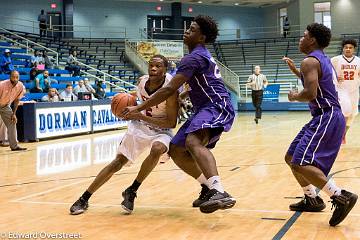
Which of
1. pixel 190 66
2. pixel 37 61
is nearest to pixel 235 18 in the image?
pixel 37 61

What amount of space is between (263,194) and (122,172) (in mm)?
2561

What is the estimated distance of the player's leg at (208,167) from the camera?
4129mm

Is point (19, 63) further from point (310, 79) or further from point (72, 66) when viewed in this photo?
point (310, 79)

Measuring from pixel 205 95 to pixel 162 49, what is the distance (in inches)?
895

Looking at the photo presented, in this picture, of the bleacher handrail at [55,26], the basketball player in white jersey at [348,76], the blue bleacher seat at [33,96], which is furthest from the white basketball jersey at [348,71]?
the bleacher handrail at [55,26]

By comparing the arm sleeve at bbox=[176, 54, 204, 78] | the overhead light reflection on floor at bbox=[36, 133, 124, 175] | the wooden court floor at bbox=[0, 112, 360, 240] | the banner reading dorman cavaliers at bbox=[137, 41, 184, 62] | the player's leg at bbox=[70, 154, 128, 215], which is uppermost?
the banner reading dorman cavaliers at bbox=[137, 41, 184, 62]

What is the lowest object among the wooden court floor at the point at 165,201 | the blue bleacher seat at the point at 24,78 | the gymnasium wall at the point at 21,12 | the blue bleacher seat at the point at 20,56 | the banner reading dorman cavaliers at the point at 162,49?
the wooden court floor at the point at 165,201

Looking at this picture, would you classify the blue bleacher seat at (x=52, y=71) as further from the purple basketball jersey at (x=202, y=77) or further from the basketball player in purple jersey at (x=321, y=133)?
the basketball player in purple jersey at (x=321, y=133)

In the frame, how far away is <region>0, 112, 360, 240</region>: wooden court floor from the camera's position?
4.14 meters

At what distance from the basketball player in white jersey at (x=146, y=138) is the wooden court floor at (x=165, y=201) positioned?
18 centimetres

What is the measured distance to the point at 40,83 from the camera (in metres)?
16.1

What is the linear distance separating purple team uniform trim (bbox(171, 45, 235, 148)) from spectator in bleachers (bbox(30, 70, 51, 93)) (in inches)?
465

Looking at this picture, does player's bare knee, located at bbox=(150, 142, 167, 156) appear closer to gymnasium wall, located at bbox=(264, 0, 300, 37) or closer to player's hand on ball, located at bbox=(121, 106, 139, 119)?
player's hand on ball, located at bbox=(121, 106, 139, 119)

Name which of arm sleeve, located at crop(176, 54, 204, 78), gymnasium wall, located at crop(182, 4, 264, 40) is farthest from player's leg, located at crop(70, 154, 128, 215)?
gymnasium wall, located at crop(182, 4, 264, 40)
